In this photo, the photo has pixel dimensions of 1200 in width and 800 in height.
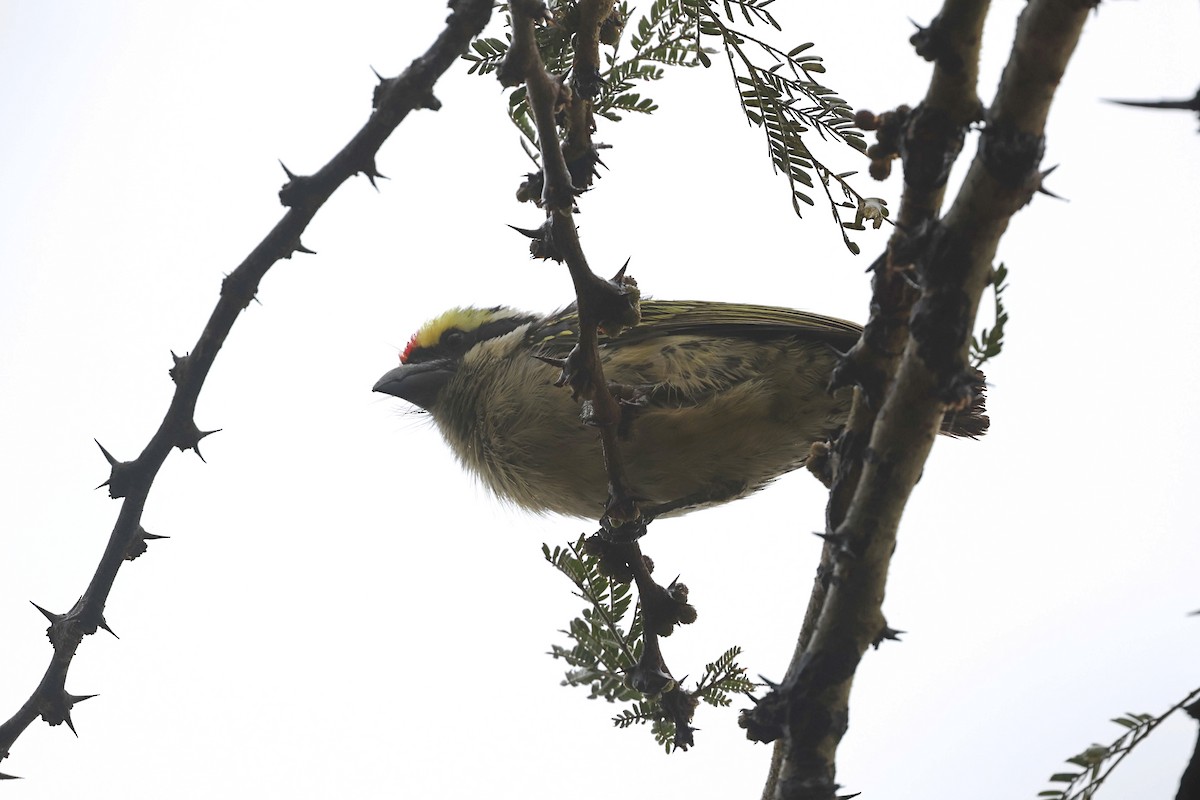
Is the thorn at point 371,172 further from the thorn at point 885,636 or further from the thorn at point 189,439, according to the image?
the thorn at point 885,636

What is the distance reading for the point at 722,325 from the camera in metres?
4.43

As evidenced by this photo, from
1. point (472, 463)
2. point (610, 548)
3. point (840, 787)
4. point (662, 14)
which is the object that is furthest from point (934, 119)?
point (472, 463)

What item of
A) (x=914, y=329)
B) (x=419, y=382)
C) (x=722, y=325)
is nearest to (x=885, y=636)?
(x=914, y=329)

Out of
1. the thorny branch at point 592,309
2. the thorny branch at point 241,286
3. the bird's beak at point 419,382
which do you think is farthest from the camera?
the bird's beak at point 419,382

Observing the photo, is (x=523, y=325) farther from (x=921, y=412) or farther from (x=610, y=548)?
(x=921, y=412)

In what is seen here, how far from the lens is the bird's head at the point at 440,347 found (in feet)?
16.9

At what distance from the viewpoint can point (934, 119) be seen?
6.61ft

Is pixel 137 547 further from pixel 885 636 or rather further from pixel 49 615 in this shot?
pixel 885 636

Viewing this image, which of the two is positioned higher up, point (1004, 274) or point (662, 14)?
point (662, 14)

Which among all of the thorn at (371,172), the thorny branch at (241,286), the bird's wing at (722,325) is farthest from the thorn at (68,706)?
the bird's wing at (722,325)

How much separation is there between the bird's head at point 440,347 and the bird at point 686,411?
1.64ft

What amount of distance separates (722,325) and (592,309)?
60.9 inches

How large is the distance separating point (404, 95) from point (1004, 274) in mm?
1398

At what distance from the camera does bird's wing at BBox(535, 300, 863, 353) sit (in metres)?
4.34
